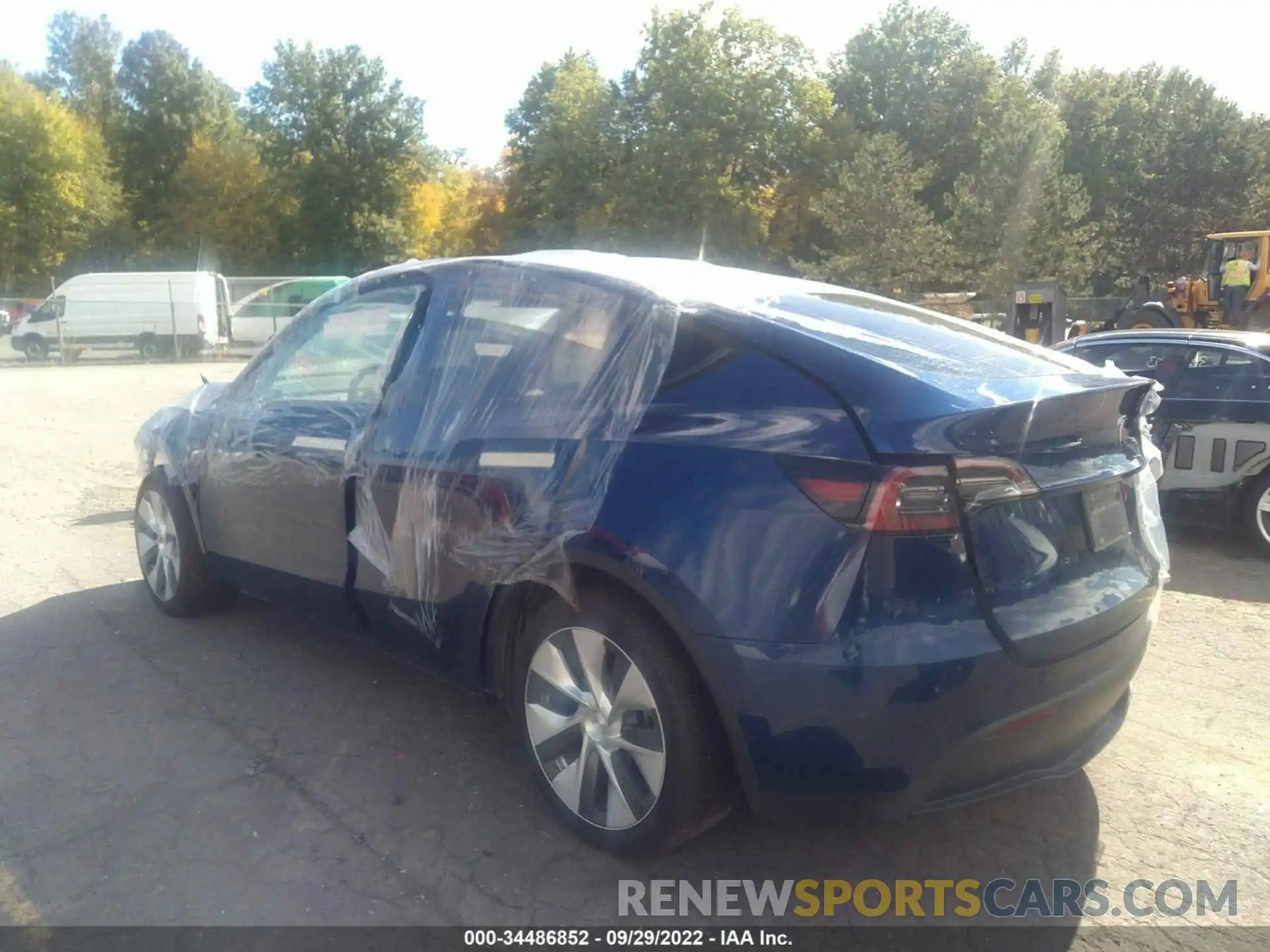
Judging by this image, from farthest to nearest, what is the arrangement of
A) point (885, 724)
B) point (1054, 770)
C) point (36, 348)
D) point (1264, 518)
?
point (36, 348) < point (1264, 518) < point (1054, 770) < point (885, 724)

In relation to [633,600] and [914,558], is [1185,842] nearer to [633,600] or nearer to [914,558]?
[914,558]

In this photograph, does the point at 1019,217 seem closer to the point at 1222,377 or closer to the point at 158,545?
the point at 1222,377

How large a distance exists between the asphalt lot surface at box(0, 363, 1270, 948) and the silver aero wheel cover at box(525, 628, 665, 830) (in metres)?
0.19

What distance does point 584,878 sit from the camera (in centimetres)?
292

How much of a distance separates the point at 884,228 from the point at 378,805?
27.3 m

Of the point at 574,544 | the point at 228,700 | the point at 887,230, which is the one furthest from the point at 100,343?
the point at 574,544

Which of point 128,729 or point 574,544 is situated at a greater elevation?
point 574,544

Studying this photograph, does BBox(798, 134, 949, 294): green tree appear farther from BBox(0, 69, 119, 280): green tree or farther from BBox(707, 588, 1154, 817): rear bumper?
BBox(0, 69, 119, 280): green tree

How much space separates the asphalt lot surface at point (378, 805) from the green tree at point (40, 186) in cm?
4601

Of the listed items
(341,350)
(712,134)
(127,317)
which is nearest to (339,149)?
(712,134)

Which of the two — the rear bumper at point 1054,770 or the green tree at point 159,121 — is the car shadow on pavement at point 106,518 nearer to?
the rear bumper at point 1054,770

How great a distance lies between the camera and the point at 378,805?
3.33m

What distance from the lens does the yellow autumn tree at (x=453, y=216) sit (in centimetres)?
5034

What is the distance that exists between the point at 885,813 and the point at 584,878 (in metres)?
0.90
